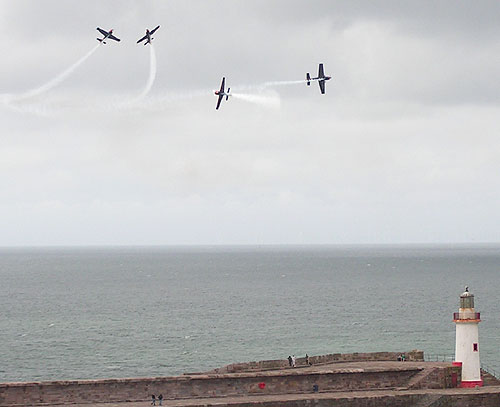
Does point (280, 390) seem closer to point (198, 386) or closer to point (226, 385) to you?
point (226, 385)

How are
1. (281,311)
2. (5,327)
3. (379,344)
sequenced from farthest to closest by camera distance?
(281,311) < (5,327) < (379,344)

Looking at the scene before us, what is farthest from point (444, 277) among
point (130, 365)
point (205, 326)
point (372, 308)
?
point (130, 365)

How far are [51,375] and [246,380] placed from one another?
33.3 metres

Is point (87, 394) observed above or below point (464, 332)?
below

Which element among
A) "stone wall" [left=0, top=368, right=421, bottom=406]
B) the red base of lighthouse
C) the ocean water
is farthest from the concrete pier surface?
the ocean water

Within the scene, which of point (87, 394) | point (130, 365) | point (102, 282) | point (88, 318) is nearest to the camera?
point (87, 394)

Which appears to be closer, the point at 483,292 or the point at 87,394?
the point at 87,394

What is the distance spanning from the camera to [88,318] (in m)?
108

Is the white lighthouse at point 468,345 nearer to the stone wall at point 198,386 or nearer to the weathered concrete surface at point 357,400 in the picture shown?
the weathered concrete surface at point 357,400

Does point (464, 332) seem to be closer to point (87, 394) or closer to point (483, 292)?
point (87, 394)

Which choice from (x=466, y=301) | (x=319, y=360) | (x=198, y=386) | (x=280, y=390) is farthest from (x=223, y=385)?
(x=466, y=301)

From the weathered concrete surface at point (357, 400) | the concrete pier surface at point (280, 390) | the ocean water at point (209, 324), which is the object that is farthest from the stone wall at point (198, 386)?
the ocean water at point (209, 324)

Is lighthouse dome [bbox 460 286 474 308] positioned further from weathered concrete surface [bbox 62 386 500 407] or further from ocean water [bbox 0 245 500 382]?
ocean water [bbox 0 245 500 382]

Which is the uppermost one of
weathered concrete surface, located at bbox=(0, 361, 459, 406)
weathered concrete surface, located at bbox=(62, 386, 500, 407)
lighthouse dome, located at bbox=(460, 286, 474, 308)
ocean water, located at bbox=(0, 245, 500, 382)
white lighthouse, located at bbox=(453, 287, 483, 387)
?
lighthouse dome, located at bbox=(460, 286, 474, 308)
